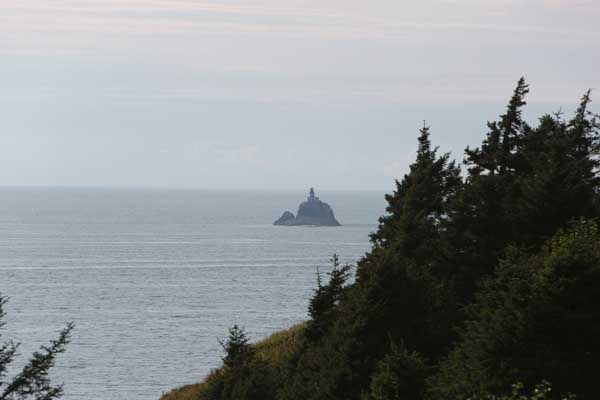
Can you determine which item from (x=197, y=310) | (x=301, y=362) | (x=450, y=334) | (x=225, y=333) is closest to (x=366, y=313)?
(x=450, y=334)

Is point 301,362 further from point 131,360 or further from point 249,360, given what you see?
point 131,360

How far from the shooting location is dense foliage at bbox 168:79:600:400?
65.8 ft

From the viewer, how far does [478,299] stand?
23.0 metres

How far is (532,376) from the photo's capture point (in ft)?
64.6

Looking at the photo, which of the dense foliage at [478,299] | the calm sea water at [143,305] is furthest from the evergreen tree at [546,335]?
the calm sea water at [143,305]

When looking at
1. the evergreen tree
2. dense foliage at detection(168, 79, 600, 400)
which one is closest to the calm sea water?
dense foliage at detection(168, 79, 600, 400)

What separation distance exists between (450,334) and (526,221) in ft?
16.7

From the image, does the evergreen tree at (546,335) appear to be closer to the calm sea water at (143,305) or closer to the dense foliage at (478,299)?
the dense foliage at (478,299)

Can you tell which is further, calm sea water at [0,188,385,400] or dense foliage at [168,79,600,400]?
calm sea water at [0,188,385,400]

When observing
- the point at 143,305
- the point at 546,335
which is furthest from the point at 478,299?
the point at 143,305

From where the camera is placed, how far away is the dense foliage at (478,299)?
20.0m

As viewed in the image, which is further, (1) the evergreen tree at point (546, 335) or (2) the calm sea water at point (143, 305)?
(2) the calm sea water at point (143, 305)

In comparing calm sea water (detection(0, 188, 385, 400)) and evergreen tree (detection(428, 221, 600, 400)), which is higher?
evergreen tree (detection(428, 221, 600, 400))

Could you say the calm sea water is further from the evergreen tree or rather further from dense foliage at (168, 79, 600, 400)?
the evergreen tree
